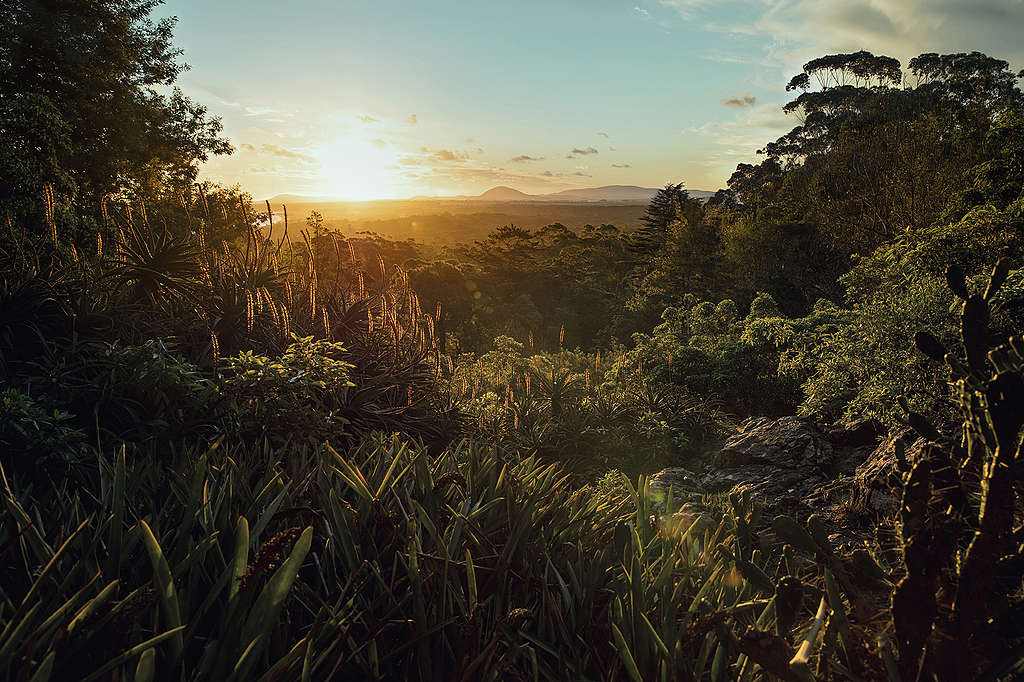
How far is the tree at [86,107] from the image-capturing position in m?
13.2

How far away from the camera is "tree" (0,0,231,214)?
13.2 m

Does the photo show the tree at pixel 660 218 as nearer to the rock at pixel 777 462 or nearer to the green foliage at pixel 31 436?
the rock at pixel 777 462

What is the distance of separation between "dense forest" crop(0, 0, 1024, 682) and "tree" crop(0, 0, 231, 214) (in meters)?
1.41

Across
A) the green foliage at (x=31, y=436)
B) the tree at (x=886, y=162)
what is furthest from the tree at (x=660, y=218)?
the green foliage at (x=31, y=436)

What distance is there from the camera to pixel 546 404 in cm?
779

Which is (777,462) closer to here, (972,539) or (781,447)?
(781,447)

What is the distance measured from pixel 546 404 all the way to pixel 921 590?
22.5ft

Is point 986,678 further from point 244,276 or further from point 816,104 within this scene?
point 816,104

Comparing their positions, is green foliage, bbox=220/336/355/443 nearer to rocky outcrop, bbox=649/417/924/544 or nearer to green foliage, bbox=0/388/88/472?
green foliage, bbox=0/388/88/472

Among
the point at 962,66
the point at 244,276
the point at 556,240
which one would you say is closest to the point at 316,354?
the point at 244,276

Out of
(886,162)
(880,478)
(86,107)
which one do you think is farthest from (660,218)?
(880,478)

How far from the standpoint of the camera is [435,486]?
2029 mm

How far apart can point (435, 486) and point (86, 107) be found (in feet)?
73.6

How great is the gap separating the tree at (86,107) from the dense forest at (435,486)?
1.41 m
